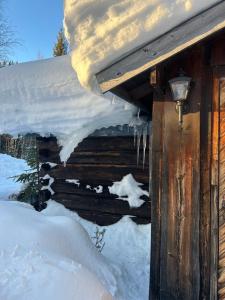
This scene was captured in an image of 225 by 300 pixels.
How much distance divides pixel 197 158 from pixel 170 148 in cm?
30

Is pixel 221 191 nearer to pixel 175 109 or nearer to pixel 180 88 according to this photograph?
pixel 175 109

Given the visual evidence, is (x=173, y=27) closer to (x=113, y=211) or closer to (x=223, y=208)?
(x=223, y=208)

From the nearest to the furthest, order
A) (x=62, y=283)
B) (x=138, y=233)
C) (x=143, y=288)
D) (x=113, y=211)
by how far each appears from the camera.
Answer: (x=62, y=283) < (x=143, y=288) < (x=138, y=233) < (x=113, y=211)

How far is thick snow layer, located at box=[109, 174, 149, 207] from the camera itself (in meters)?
7.19

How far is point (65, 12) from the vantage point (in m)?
3.93

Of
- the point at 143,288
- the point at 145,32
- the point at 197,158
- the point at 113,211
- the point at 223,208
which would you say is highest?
the point at 145,32

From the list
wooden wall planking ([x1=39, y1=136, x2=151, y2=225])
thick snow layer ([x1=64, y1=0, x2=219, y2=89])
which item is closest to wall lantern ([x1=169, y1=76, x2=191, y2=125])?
thick snow layer ([x1=64, y1=0, x2=219, y2=89])

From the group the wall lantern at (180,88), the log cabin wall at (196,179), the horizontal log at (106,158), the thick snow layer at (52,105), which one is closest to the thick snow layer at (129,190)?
the horizontal log at (106,158)

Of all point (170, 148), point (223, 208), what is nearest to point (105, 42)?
point (170, 148)

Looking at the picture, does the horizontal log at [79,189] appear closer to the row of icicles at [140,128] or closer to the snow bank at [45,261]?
the row of icicles at [140,128]

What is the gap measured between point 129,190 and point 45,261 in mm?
4157

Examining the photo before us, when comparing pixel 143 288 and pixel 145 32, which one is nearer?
pixel 145 32

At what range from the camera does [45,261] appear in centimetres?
319

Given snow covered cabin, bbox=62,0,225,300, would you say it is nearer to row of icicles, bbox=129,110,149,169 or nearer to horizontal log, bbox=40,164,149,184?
row of icicles, bbox=129,110,149,169
